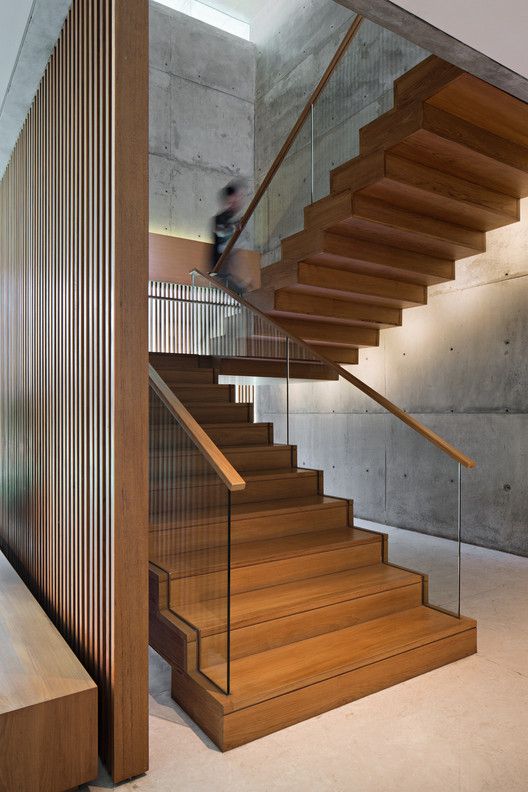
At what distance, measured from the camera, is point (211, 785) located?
192cm

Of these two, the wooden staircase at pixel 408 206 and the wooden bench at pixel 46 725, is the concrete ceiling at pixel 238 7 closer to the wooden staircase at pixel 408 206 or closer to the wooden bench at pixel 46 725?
the wooden staircase at pixel 408 206

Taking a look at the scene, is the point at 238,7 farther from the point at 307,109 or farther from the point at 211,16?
the point at 307,109

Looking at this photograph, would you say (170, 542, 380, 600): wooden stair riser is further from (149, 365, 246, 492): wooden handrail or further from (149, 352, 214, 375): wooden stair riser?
(149, 352, 214, 375): wooden stair riser

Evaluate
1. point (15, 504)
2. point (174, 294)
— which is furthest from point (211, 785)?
point (174, 294)

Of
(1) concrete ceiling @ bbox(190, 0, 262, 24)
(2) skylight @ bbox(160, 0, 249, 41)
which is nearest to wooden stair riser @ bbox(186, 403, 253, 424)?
(2) skylight @ bbox(160, 0, 249, 41)

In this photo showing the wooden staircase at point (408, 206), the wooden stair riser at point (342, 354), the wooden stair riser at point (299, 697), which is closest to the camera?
the wooden stair riser at point (299, 697)

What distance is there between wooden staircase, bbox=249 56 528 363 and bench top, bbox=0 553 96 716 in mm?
3050

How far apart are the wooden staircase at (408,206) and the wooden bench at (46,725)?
10.7 ft

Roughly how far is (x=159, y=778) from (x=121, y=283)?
173cm

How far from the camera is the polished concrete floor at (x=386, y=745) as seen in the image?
1940 mm

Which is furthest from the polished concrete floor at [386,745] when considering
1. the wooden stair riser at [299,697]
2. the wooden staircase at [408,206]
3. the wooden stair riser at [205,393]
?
the wooden staircase at [408,206]

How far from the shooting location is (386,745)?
2143 millimetres

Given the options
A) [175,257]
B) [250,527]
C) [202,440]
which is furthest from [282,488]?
[175,257]

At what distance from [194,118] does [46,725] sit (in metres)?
7.73
